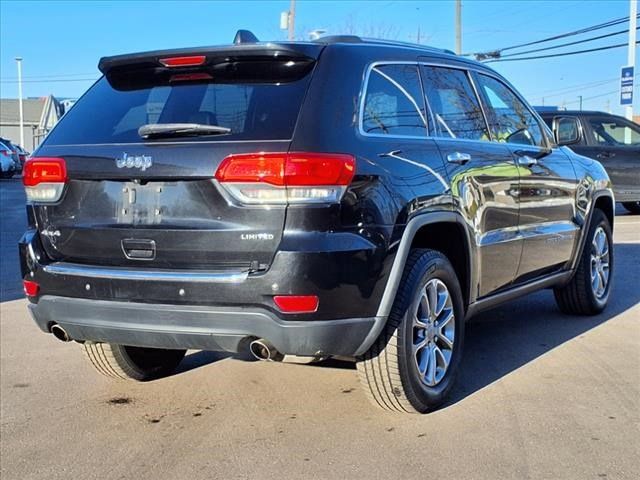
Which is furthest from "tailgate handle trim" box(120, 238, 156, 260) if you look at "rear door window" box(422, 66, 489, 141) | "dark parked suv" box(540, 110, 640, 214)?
"dark parked suv" box(540, 110, 640, 214)

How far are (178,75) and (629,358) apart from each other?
351 centimetres

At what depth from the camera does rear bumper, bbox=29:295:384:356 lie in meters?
3.36

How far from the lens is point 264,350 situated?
3.50 metres

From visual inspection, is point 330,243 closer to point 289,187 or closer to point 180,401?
point 289,187

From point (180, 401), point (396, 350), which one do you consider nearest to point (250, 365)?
point (180, 401)

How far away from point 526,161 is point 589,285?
1559 millimetres

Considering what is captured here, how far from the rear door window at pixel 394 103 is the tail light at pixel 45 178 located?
5.11 feet

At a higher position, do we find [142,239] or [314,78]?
[314,78]

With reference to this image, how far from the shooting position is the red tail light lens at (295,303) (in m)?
3.31

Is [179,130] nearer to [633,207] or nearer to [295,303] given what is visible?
[295,303]

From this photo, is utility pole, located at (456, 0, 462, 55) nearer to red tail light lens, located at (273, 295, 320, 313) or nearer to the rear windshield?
the rear windshield

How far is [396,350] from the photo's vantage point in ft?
12.4

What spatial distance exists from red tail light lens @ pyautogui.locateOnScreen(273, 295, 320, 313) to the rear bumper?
57 mm

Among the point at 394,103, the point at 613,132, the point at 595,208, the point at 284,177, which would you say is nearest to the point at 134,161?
the point at 284,177
